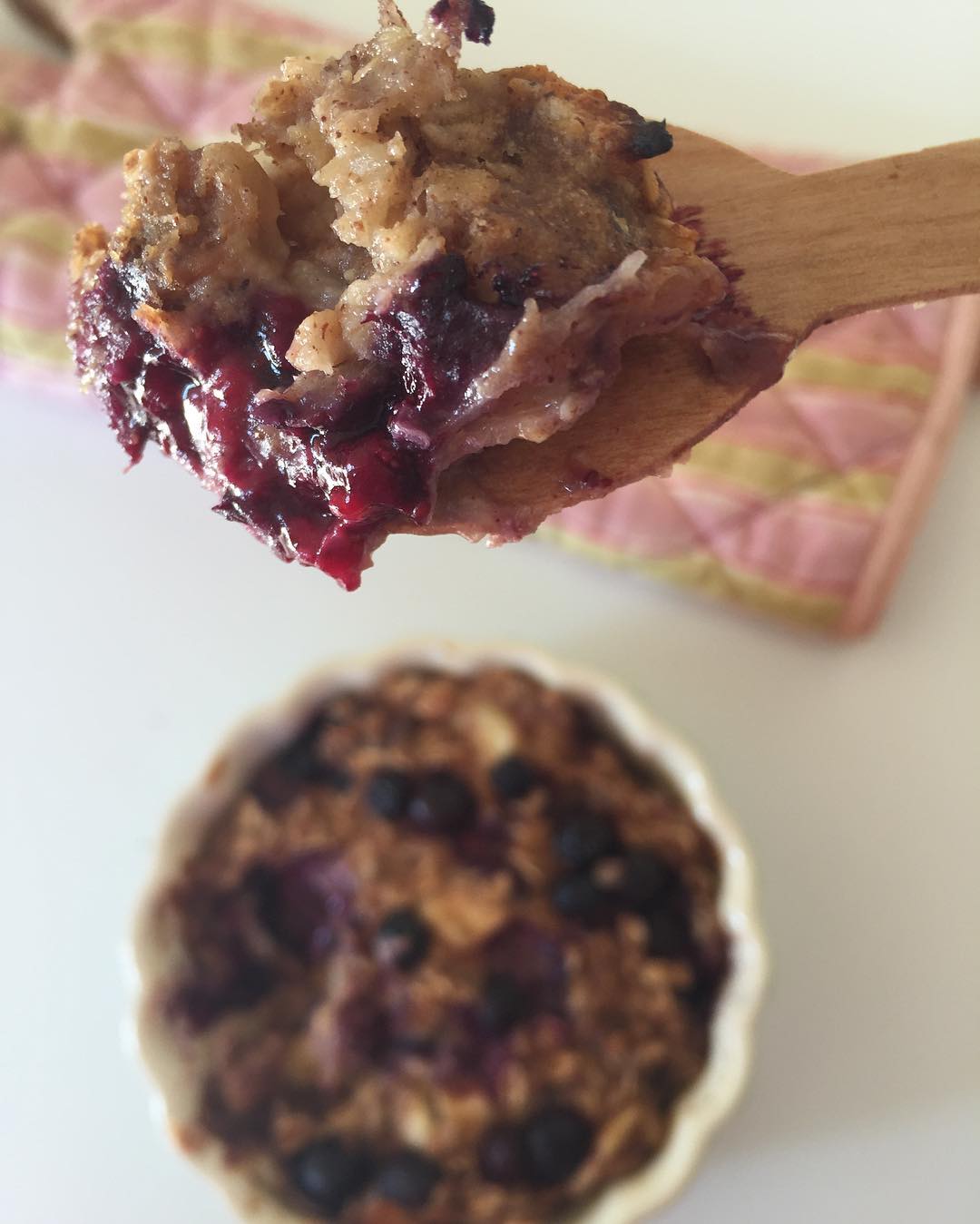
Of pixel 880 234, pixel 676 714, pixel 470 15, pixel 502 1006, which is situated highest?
A: pixel 470 15

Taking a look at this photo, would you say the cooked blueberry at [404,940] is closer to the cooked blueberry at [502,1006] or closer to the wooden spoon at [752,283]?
the cooked blueberry at [502,1006]

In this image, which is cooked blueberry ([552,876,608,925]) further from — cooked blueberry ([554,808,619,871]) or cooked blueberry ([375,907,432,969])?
cooked blueberry ([375,907,432,969])

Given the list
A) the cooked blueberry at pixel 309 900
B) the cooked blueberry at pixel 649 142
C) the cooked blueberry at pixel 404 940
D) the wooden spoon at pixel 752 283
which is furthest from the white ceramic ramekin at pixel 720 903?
the cooked blueberry at pixel 649 142

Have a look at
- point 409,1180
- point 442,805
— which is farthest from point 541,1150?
point 442,805

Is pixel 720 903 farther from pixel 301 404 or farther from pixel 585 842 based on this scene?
pixel 301 404

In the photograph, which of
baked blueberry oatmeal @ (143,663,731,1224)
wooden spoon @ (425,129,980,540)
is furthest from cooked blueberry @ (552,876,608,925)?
wooden spoon @ (425,129,980,540)

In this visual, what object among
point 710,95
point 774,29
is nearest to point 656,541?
point 710,95
